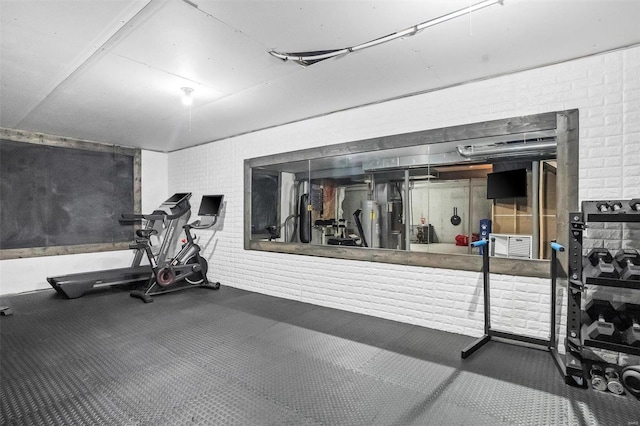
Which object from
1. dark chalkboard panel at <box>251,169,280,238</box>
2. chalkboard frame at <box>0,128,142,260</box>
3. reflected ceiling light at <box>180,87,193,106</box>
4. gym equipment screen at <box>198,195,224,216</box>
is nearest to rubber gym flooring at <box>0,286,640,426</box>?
chalkboard frame at <box>0,128,142,260</box>

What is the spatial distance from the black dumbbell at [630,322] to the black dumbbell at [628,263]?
348 millimetres

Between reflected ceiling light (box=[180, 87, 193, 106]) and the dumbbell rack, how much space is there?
367 centimetres


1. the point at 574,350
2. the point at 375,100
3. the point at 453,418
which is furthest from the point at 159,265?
the point at 574,350

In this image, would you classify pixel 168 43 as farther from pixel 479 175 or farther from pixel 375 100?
pixel 479 175

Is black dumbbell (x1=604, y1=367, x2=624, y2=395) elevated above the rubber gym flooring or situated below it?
above

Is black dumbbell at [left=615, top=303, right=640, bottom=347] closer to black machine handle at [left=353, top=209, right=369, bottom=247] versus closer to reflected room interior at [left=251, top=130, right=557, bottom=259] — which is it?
reflected room interior at [left=251, top=130, right=557, bottom=259]

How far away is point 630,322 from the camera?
232 centimetres

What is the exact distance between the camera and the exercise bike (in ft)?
16.2

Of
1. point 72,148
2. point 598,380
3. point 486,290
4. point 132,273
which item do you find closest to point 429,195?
point 486,290

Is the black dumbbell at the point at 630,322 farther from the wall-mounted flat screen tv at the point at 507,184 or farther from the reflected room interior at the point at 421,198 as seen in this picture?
the wall-mounted flat screen tv at the point at 507,184

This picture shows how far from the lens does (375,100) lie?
3.79 meters

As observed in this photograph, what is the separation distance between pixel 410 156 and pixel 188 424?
3541 millimetres

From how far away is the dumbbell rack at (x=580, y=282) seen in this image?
2148 mm

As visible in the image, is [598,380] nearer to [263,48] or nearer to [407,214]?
[407,214]
